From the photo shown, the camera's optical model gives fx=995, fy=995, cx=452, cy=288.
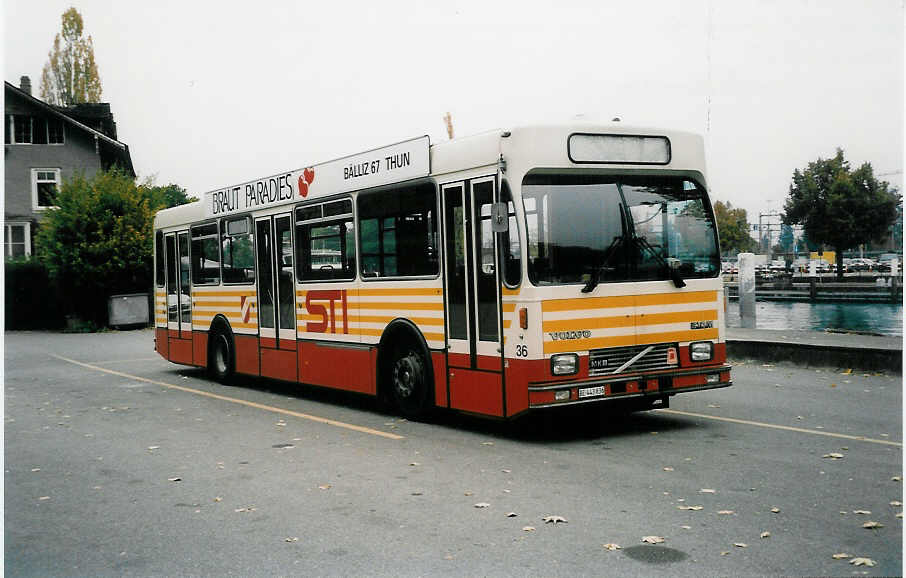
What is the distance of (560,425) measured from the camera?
10117 millimetres

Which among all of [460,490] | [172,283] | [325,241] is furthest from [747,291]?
[460,490]

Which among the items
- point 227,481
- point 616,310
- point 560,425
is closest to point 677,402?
point 560,425

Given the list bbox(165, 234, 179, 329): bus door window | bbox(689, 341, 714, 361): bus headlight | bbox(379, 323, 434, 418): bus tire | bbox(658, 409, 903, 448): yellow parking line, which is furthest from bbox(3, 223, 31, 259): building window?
bbox(689, 341, 714, 361): bus headlight

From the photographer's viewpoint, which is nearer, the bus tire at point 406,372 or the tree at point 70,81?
the bus tire at point 406,372

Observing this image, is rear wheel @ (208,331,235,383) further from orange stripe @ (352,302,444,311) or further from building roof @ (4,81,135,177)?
building roof @ (4,81,135,177)

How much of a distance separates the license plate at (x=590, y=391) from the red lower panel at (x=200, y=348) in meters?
8.89

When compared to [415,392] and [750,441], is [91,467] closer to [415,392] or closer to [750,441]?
[415,392]

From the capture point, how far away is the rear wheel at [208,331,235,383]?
599 inches

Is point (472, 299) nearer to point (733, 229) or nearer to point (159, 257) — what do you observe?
point (159, 257)

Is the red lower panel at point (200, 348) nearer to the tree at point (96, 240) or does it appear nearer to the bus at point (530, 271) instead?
the bus at point (530, 271)

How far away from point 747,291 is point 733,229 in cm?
7983

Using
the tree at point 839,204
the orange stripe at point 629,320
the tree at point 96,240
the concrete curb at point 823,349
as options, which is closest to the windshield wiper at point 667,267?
the orange stripe at point 629,320

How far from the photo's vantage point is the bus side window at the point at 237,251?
14.3 m

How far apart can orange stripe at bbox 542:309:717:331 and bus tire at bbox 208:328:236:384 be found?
7.68 m
